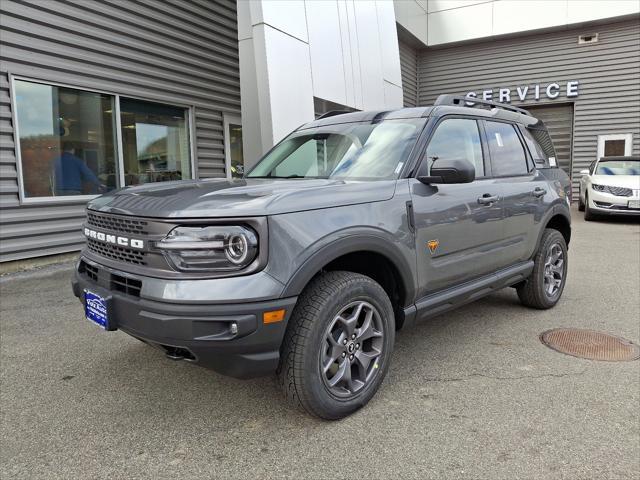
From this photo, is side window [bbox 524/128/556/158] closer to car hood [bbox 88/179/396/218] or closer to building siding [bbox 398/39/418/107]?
car hood [bbox 88/179/396/218]

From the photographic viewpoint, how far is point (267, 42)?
7258 mm

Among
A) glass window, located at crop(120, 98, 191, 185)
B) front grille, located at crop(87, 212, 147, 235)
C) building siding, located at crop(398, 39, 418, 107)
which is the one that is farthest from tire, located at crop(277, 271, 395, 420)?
building siding, located at crop(398, 39, 418, 107)

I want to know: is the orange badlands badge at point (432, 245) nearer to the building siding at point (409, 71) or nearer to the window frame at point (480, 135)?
the window frame at point (480, 135)

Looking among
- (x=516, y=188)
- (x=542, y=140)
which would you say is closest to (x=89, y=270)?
(x=516, y=188)

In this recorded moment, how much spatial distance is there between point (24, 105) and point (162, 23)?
276 centimetres

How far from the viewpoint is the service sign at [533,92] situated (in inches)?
599

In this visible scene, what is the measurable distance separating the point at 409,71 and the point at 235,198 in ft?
50.6

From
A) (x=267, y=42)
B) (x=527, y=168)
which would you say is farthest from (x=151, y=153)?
(x=527, y=168)

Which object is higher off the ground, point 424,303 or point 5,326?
point 424,303

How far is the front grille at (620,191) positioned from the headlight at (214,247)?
11.6 meters

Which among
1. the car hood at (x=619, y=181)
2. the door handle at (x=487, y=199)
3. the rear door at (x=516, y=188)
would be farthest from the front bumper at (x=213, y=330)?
the car hood at (x=619, y=181)

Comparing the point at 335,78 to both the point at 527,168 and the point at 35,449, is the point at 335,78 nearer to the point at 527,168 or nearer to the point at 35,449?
the point at 527,168

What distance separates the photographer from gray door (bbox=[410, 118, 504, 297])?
309 cm

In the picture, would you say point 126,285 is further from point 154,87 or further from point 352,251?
point 154,87
